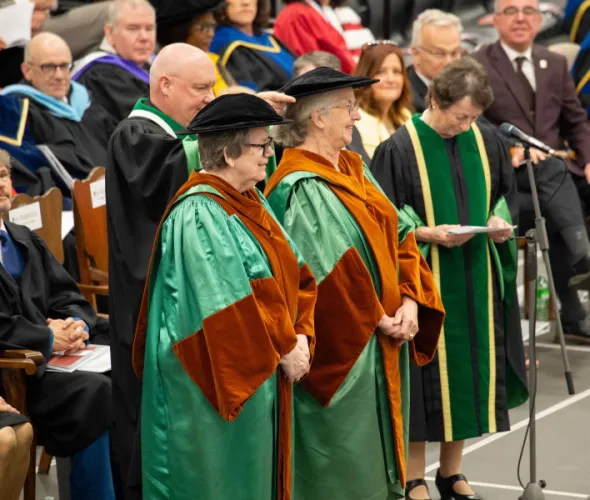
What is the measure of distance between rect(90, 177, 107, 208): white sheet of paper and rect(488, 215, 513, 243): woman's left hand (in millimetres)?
1955

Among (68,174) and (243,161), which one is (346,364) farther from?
(68,174)

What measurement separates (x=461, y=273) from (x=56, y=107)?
3.16 meters

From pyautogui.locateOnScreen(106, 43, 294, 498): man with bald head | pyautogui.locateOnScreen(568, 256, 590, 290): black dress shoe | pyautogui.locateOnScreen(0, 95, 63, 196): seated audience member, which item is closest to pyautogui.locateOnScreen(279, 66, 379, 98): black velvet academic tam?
→ pyautogui.locateOnScreen(106, 43, 294, 498): man with bald head

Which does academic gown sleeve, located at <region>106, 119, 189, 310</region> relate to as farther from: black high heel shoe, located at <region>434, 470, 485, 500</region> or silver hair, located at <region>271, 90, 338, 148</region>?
black high heel shoe, located at <region>434, 470, 485, 500</region>

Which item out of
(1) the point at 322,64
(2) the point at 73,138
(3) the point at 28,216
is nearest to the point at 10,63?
(2) the point at 73,138

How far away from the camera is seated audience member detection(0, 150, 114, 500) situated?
14.9 feet

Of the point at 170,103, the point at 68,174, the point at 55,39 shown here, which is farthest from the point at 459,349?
the point at 55,39

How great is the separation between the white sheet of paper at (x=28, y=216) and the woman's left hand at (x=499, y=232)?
200cm

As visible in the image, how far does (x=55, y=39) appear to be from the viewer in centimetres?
707

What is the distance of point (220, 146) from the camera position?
11.9 ft

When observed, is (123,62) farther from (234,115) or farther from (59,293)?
(234,115)

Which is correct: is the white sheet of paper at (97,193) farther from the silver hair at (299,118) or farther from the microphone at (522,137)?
the microphone at (522,137)

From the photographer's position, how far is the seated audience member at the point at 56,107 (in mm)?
7035

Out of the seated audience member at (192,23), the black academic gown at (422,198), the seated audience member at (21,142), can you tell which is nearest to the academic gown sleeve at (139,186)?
the black academic gown at (422,198)
